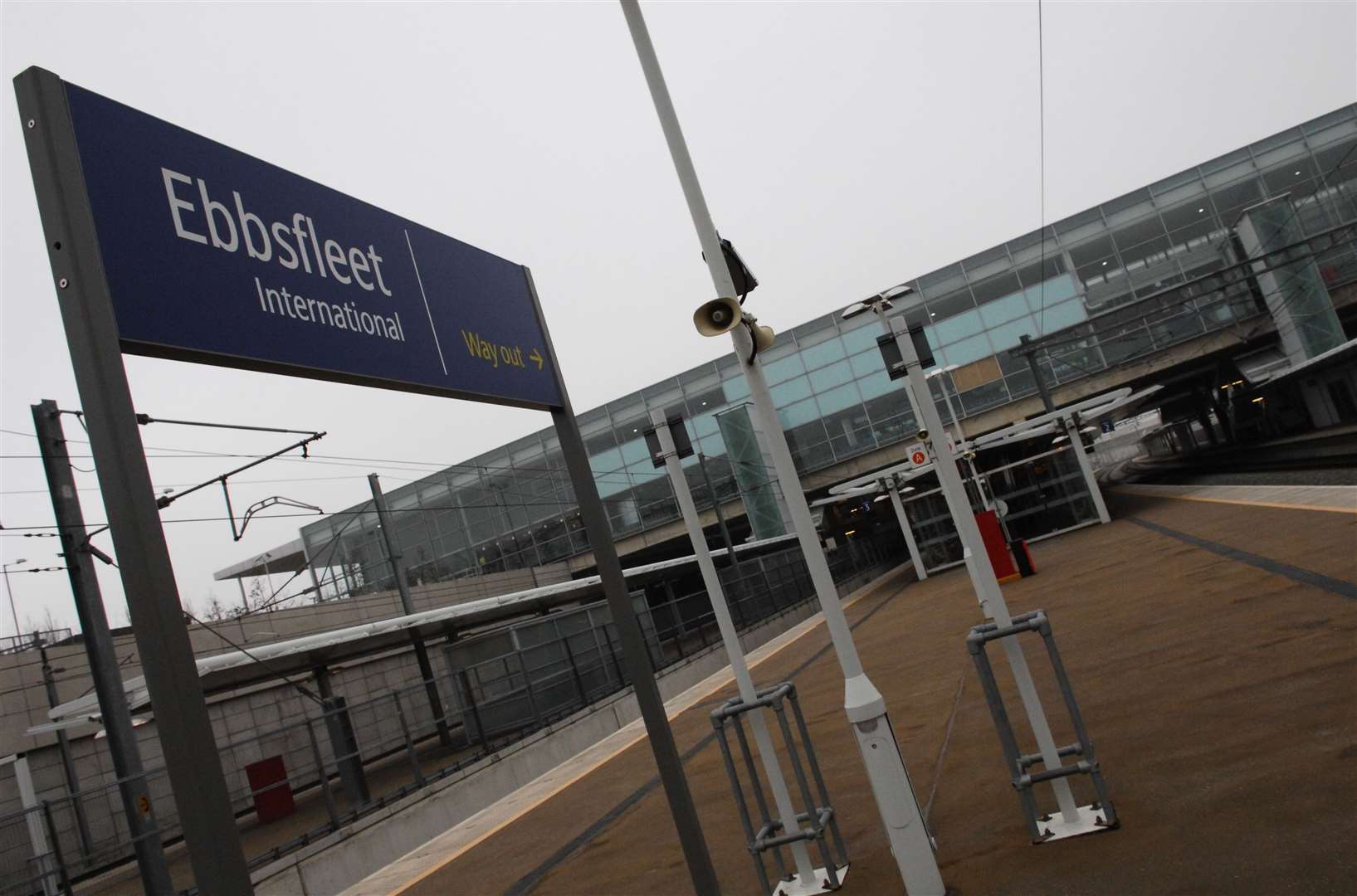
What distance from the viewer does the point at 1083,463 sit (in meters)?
25.2

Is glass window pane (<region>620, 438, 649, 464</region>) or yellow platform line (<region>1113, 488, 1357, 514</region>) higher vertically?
glass window pane (<region>620, 438, 649, 464</region>)

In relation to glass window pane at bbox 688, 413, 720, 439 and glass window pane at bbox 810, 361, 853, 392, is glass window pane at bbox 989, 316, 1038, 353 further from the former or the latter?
glass window pane at bbox 688, 413, 720, 439

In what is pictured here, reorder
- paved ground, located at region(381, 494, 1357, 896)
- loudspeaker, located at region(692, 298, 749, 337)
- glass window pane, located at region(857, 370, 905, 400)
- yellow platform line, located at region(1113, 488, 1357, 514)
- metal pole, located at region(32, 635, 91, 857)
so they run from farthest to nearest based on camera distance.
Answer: glass window pane, located at region(857, 370, 905, 400) < metal pole, located at region(32, 635, 91, 857) < yellow platform line, located at region(1113, 488, 1357, 514) < loudspeaker, located at region(692, 298, 749, 337) < paved ground, located at region(381, 494, 1357, 896)

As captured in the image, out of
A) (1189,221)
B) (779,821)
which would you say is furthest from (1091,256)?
(779,821)

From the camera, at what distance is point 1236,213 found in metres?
40.2

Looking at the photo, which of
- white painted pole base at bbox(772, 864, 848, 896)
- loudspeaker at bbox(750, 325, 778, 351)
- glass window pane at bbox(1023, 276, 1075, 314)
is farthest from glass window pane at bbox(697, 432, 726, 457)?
loudspeaker at bbox(750, 325, 778, 351)

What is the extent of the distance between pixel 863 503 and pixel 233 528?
1616 inches

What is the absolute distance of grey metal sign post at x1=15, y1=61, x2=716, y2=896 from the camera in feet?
7.80

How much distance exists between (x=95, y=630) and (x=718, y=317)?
30.7 ft

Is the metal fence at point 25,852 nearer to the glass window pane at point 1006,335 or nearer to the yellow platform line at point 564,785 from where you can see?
the yellow platform line at point 564,785

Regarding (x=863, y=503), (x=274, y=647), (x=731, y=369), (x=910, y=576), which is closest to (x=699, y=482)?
(x=731, y=369)

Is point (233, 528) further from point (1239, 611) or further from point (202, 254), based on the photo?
point (1239, 611)

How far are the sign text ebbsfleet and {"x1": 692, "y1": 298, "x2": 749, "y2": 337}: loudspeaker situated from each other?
1.03 meters

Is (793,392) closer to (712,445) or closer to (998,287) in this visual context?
(712,445)
